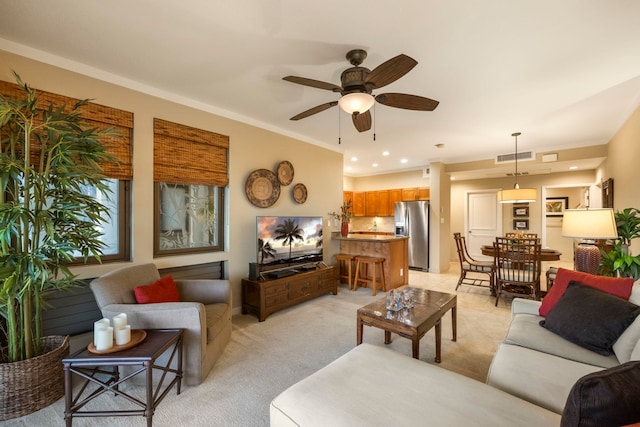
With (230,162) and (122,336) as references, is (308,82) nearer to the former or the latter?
(230,162)

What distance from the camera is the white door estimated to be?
24.8 feet

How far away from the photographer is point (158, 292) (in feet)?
7.67

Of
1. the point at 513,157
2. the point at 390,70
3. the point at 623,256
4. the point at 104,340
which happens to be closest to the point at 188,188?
the point at 104,340

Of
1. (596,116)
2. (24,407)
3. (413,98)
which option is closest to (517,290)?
(596,116)

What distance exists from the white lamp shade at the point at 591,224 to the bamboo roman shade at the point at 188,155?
3716 mm

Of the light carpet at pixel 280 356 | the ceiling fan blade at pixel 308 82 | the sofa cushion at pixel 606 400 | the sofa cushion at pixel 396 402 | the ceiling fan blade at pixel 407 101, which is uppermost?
the ceiling fan blade at pixel 308 82

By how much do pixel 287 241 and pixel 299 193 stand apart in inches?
36.8

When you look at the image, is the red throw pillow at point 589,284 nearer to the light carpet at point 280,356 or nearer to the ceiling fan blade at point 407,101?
the light carpet at point 280,356

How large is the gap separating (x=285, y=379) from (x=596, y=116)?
15.7ft

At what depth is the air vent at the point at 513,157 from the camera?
16.9 feet

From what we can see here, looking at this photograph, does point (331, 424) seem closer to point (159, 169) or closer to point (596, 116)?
point (159, 169)

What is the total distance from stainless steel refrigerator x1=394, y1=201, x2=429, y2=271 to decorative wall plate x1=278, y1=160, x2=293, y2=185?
3477mm

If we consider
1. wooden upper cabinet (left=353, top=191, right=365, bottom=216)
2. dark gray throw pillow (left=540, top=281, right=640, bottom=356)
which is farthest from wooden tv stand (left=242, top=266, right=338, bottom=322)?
wooden upper cabinet (left=353, top=191, right=365, bottom=216)

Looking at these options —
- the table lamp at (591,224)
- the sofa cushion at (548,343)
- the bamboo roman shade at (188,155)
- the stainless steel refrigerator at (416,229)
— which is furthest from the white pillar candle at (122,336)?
the stainless steel refrigerator at (416,229)
